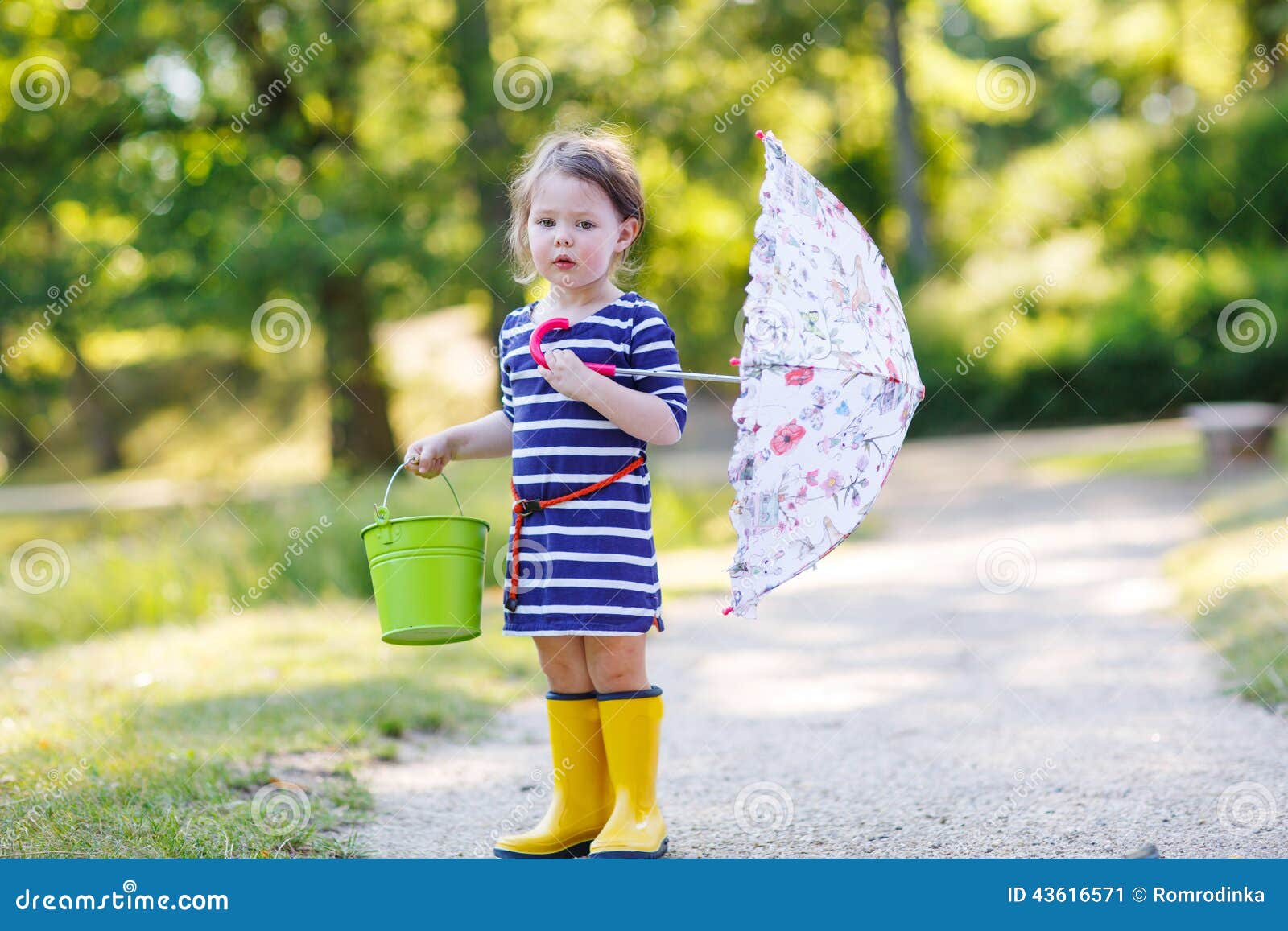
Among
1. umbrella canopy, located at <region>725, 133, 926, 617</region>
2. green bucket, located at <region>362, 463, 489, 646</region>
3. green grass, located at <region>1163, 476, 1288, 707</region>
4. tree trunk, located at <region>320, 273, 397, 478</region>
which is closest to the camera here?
umbrella canopy, located at <region>725, 133, 926, 617</region>

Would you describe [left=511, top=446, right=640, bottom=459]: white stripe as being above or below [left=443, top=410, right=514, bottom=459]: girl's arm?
below

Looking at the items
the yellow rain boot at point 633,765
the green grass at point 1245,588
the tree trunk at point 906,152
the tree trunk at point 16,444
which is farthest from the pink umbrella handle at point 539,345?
the tree trunk at point 16,444

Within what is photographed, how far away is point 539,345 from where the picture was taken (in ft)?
9.46

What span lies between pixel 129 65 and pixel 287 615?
7.16 m

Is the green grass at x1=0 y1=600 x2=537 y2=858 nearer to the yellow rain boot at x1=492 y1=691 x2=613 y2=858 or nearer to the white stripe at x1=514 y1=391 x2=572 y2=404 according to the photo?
the yellow rain boot at x1=492 y1=691 x2=613 y2=858

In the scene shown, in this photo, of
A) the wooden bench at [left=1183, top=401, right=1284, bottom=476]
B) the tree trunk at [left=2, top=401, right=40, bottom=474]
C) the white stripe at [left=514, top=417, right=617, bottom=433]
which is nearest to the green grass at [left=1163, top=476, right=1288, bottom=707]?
the white stripe at [left=514, top=417, right=617, bottom=433]

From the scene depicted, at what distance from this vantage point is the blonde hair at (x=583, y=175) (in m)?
2.90

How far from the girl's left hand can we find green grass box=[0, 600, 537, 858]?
121 centimetres

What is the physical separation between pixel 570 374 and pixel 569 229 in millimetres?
346

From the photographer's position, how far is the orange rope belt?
9.39ft

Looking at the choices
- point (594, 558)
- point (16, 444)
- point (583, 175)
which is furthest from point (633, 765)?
point (16, 444)

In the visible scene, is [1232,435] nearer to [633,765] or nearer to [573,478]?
[633,765]

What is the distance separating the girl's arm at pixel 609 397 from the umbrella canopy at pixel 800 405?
177mm

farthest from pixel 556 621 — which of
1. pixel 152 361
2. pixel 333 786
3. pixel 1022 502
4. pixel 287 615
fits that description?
pixel 152 361
